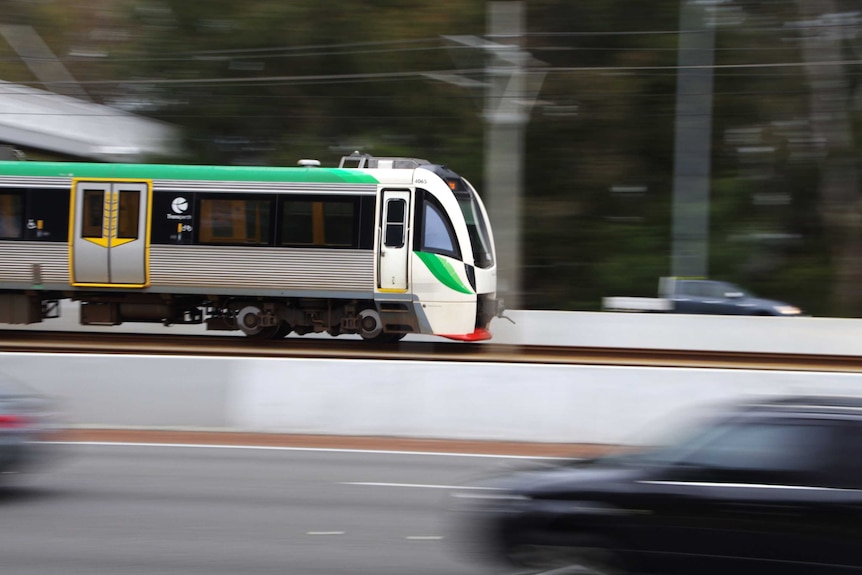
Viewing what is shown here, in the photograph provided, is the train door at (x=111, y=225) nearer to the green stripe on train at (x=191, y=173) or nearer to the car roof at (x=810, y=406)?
the green stripe on train at (x=191, y=173)

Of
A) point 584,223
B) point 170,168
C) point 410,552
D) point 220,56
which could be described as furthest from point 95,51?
point 410,552

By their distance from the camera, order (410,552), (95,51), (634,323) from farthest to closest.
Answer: (95,51) < (634,323) < (410,552)

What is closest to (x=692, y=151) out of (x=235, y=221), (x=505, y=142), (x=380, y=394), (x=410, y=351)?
(x=505, y=142)

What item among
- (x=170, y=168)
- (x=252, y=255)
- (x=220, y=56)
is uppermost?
(x=220, y=56)

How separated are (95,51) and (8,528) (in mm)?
31779

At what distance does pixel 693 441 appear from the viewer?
5.36 m

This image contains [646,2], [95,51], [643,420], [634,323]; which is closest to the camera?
[643,420]

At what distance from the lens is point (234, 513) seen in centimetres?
795

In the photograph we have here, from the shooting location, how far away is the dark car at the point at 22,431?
7750mm

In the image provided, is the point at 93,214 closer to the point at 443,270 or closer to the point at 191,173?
the point at 191,173

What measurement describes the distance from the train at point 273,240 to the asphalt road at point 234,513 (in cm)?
614

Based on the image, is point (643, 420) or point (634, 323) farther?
point (634, 323)

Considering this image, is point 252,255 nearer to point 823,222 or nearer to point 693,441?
point 693,441

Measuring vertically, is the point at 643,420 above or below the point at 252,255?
below
